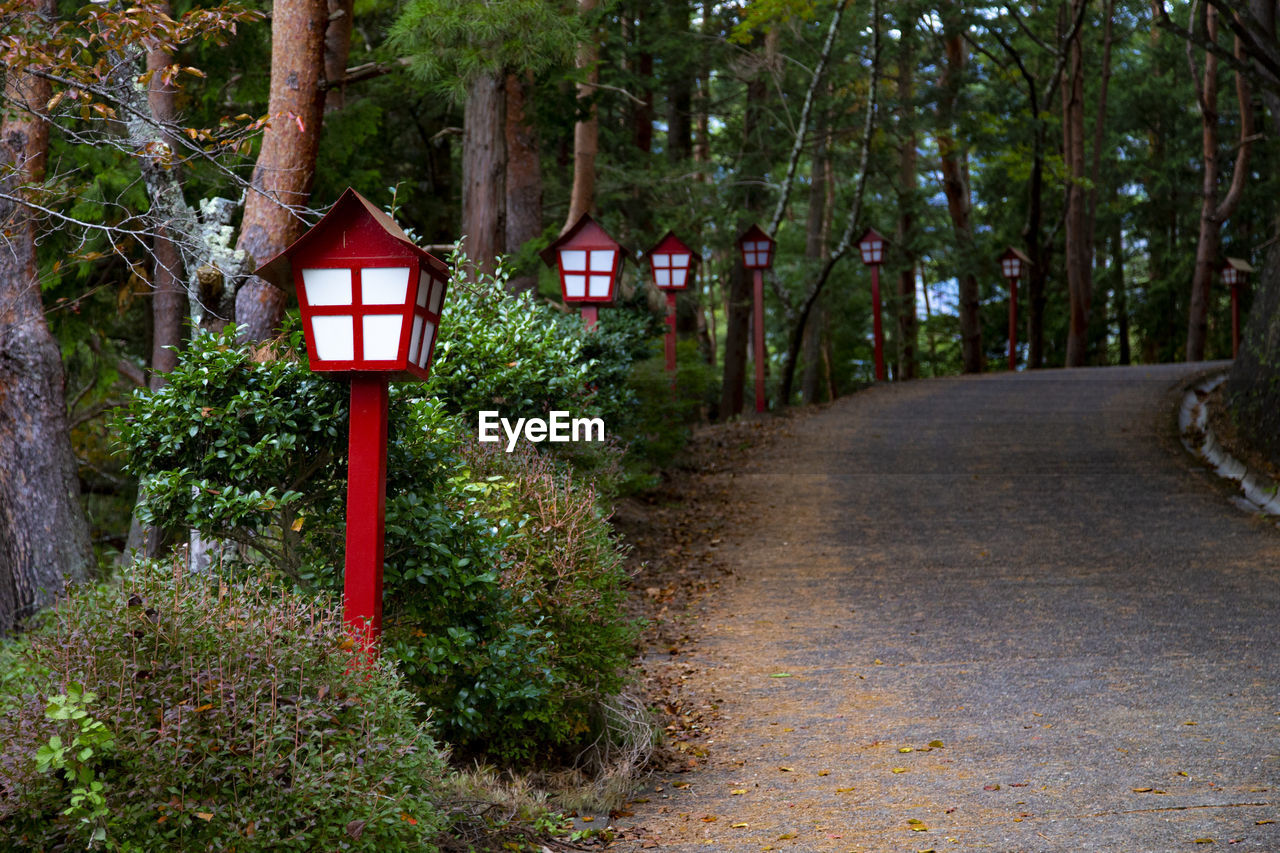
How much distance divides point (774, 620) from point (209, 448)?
15.1ft

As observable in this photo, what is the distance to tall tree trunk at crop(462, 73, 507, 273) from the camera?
446 inches

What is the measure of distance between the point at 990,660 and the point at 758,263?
11604 mm

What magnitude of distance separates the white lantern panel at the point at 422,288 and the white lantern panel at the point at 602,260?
616 cm

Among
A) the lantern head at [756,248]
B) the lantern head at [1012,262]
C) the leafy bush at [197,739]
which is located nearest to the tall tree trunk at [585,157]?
the lantern head at [756,248]

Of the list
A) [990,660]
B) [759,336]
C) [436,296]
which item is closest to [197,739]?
[436,296]

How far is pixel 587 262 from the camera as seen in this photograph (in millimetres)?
10891

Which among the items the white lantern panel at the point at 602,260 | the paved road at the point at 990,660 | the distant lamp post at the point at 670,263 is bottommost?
the paved road at the point at 990,660

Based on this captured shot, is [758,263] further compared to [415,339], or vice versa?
[758,263]

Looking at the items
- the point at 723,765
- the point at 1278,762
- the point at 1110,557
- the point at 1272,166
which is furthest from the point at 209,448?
the point at 1272,166

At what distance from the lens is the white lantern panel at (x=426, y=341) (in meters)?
4.79

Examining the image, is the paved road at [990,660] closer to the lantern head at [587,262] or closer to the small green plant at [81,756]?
the small green plant at [81,756]

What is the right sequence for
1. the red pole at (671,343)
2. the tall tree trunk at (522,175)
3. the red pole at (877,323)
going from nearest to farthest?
the tall tree trunk at (522,175)
the red pole at (671,343)
the red pole at (877,323)

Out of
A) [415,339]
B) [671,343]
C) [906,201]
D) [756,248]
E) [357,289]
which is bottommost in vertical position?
[415,339]

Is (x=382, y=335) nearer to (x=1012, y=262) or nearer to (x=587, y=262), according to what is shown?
(x=587, y=262)
